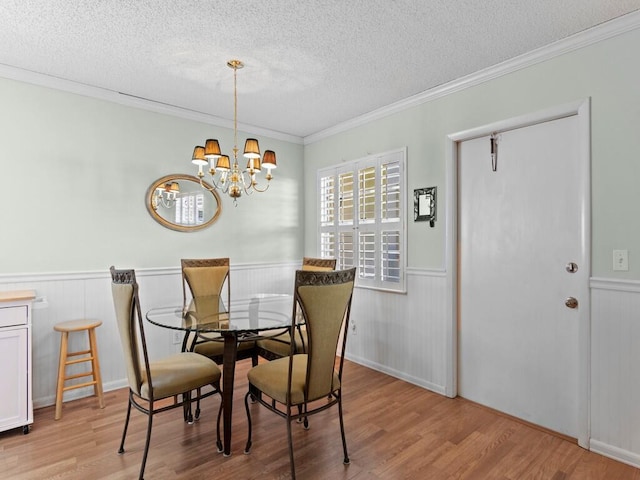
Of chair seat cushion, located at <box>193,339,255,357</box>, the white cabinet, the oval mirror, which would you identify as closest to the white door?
chair seat cushion, located at <box>193,339,255,357</box>

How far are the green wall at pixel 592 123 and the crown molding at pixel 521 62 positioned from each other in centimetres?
3

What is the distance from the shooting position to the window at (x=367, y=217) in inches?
138

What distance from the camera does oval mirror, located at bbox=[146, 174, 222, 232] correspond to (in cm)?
349

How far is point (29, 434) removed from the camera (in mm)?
2459

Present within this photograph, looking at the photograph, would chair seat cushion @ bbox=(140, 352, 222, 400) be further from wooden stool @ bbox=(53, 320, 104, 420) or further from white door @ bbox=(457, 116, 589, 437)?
white door @ bbox=(457, 116, 589, 437)

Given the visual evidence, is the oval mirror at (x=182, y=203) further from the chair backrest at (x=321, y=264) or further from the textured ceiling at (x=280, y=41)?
the chair backrest at (x=321, y=264)

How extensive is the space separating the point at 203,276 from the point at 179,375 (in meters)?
1.28

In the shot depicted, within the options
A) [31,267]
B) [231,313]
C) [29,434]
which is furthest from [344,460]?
[31,267]

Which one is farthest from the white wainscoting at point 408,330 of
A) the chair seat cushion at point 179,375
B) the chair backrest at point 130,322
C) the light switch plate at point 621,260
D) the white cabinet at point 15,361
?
the white cabinet at point 15,361

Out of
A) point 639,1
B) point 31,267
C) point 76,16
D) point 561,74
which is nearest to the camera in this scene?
point 639,1

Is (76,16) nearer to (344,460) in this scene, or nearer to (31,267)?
(31,267)

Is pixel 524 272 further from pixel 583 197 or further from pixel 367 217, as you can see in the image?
pixel 367 217

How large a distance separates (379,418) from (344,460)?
598mm

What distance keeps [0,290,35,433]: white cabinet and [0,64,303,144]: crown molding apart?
65.9 inches
